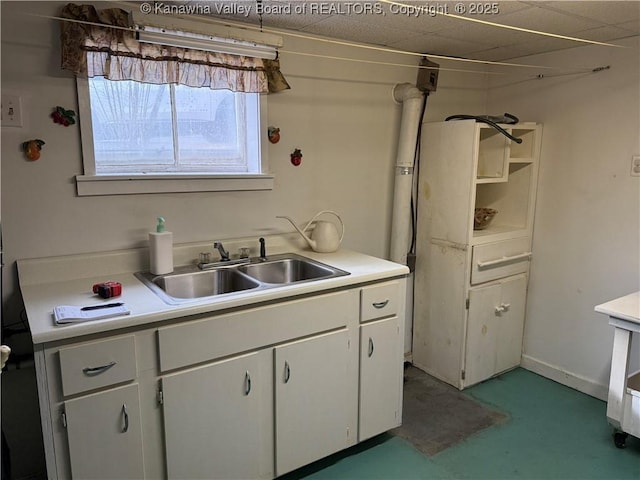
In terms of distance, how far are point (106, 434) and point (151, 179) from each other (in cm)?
109

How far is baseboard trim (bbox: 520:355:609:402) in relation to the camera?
111 inches

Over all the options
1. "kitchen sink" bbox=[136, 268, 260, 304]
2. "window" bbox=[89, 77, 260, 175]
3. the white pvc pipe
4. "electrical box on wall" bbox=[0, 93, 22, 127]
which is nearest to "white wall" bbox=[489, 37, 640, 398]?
the white pvc pipe

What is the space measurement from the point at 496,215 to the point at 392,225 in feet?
2.58

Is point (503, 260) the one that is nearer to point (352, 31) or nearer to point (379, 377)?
point (379, 377)

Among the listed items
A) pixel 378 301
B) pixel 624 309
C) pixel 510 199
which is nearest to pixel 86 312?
pixel 378 301

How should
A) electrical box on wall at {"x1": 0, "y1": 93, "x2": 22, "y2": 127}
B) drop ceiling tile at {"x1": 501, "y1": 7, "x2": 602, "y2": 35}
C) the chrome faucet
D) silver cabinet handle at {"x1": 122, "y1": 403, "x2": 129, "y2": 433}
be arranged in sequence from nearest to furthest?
silver cabinet handle at {"x1": 122, "y1": 403, "x2": 129, "y2": 433}
electrical box on wall at {"x1": 0, "y1": 93, "x2": 22, "y2": 127}
drop ceiling tile at {"x1": 501, "y1": 7, "x2": 602, "y2": 35}
the chrome faucet

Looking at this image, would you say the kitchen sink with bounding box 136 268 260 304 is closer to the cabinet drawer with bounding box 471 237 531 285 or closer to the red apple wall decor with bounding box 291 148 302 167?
the red apple wall decor with bounding box 291 148 302 167

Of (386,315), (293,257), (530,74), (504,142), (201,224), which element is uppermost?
(530,74)

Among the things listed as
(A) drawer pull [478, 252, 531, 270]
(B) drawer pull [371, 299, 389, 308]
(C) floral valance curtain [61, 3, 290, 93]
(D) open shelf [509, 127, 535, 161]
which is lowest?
(B) drawer pull [371, 299, 389, 308]

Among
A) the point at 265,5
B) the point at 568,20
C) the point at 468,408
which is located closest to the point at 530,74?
the point at 568,20

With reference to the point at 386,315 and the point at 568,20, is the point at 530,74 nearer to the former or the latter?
the point at 568,20

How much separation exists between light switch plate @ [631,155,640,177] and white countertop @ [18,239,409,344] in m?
1.38

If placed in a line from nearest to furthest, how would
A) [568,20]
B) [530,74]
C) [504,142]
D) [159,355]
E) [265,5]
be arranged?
[159,355]
[265,5]
[568,20]
[504,142]
[530,74]

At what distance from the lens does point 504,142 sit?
2844 mm
